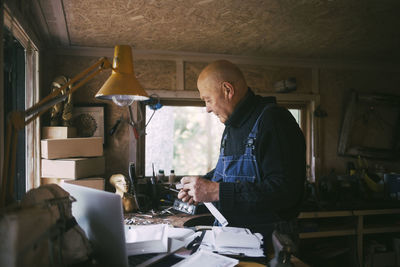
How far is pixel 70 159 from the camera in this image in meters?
2.28

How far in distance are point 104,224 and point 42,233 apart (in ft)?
0.67

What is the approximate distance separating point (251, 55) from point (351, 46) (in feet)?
3.56

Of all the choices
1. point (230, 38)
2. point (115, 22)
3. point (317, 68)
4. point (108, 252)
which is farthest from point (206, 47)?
point (108, 252)

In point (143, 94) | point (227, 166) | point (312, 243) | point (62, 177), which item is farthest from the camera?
point (312, 243)

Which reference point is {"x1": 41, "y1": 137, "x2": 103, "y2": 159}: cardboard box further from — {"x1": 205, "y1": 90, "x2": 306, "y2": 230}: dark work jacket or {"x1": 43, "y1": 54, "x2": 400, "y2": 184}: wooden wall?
{"x1": 205, "y1": 90, "x2": 306, "y2": 230}: dark work jacket

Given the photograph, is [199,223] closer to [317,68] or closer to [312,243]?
[312,243]

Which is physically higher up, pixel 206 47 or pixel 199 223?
pixel 206 47

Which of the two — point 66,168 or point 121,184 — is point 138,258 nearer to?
point 66,168

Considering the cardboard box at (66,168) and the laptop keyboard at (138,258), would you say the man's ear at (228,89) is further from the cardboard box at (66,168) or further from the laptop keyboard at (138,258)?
the cardboard box at (66,168)

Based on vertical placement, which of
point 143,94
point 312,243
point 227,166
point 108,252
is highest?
point 143,94

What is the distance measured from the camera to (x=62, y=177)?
227 centimetres

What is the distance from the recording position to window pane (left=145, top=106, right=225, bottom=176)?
325 cm

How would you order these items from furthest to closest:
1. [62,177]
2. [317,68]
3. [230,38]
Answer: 1. [317,68]
2. [230,38]
3. [62,177]

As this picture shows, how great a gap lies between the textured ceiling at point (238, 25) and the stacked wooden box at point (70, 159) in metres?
0.99
